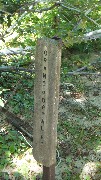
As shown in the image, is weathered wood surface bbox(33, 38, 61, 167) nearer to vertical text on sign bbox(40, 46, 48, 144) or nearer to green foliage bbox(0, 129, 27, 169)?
vertical text on sign bbox(40, 46, 48, 144)

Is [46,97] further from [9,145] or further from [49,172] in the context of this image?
[9,145]

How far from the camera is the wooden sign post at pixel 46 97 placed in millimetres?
2469

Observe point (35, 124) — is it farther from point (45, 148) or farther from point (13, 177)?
point (13, 177)

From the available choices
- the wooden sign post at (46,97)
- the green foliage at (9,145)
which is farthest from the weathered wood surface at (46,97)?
the green foliage at (9,145)

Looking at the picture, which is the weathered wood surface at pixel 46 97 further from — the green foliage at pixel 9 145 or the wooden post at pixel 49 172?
the green foliage at pixel 9 145

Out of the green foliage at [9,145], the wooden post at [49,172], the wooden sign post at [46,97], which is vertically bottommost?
the green foliage at [9,145]

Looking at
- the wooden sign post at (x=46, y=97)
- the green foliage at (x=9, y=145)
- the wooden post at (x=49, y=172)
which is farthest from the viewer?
the green foliage at (x=9, y=145)

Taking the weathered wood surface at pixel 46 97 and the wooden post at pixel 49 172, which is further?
the wooden post at pixel 49 172

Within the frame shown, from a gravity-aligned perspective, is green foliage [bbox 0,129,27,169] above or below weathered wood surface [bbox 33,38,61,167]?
below

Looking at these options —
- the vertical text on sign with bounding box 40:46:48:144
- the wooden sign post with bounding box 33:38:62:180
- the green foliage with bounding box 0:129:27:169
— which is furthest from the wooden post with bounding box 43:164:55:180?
the green foliage with bounding box 0:129:27:169

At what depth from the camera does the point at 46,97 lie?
257 centimetres

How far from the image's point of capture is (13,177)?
12.3 ft

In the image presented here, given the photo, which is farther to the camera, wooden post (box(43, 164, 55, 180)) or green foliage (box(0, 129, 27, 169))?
green foliage (box(0, 129, 27, 169))

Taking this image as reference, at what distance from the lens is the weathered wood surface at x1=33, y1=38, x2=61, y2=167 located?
2469 mm
